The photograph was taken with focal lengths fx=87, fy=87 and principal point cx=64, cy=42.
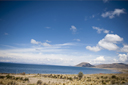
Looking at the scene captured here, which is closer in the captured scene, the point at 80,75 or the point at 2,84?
the point at 2,84

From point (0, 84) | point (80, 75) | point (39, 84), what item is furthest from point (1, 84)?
point (80, 75)

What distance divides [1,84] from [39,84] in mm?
6299

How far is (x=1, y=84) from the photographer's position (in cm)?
1490

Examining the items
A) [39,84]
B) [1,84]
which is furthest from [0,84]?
[39,84]

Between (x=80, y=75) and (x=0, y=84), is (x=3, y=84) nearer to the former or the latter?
(x=0, y=84)

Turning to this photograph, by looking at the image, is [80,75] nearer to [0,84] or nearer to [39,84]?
[39,84]

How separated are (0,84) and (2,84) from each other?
34 centimetres

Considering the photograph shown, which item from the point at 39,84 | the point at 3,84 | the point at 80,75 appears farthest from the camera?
the point at 80,75

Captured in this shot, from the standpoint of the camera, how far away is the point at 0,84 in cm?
1489

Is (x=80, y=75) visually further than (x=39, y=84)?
Yes

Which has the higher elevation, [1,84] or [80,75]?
[1,84]

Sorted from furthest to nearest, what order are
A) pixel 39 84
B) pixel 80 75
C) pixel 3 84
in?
pixel 80 75, pixel 39 84, pixel 3 84

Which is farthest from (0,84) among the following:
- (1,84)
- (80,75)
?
(80,75)

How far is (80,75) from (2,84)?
24046 mm
